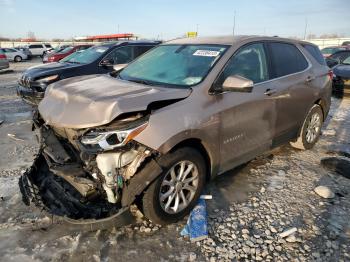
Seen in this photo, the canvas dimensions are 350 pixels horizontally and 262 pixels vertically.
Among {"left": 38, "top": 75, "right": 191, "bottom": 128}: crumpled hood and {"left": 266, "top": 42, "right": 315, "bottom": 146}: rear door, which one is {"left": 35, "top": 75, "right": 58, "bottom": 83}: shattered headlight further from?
{"left": 266, "top": 42, "right": 315, "bottom": 146}: rear door

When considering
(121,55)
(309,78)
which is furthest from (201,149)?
(121,55)

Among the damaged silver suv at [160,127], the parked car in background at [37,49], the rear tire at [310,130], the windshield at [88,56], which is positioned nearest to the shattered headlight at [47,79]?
the windshield at [88,56]

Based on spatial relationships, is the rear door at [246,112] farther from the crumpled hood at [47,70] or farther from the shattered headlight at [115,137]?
the crumpled hood at [47,70]

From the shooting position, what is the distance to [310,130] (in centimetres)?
534

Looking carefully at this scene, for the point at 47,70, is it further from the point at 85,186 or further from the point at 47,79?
the point at 85,186

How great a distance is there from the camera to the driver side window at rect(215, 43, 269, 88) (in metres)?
3.58

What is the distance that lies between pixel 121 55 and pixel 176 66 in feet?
16.5

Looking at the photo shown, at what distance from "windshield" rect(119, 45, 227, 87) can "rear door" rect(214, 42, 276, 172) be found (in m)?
0.22

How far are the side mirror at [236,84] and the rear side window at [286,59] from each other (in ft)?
3.75

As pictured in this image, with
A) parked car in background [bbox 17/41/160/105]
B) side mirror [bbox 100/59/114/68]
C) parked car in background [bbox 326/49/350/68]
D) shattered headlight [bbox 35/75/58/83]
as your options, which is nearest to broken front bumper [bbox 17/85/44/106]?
parked car in background [bbox 17/41/160/105]

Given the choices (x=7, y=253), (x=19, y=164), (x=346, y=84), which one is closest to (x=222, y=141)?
(x=7, y=253)

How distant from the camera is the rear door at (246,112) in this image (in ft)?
11.4

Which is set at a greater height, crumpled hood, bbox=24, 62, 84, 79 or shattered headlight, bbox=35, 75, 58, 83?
crumpled hood, bbox=24, 62, 84, 79

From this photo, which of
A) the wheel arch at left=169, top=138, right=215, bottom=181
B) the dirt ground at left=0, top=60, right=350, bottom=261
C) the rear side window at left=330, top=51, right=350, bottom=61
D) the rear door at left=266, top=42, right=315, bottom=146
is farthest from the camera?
the rear side window at left=330, top=51, right=350, bottom=61
